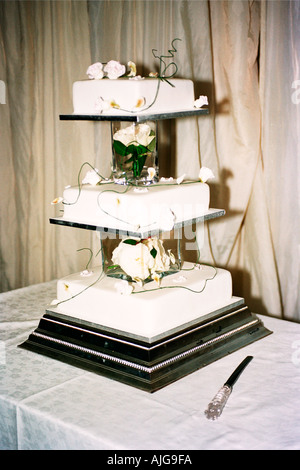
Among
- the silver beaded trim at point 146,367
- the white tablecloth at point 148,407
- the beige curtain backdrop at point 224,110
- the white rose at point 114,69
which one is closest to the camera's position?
the white tablecloth at point 148,407

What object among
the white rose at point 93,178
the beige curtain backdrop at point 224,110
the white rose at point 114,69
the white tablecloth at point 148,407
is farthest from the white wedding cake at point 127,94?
the white tablecloth at point 148,407

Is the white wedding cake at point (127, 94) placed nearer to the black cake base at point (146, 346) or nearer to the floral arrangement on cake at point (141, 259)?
the floral arrangement on cake at point (141, 259)

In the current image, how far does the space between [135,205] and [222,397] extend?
0.40 m

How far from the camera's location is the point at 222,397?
110cm

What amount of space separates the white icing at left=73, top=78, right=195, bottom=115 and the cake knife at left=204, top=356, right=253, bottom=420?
554 millimetres

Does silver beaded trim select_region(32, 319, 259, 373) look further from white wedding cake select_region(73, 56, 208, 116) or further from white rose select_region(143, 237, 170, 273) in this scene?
white wedding cake select_region(73, 56, 208, 116)

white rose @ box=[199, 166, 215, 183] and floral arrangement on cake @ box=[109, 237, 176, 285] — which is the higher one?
white rose @ box=[199, 166, 215, 183]

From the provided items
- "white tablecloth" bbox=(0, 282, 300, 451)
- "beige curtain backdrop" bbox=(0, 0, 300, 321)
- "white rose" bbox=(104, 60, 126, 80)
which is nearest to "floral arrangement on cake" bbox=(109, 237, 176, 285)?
"white tablecloth" bbox=(0, 282, 300, 451)

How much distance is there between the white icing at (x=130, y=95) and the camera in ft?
4.14

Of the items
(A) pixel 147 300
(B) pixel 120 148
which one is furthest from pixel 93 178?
(A) pixel 147 300

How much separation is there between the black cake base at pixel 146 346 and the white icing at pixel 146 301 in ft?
0.07

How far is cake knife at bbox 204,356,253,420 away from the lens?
41.5 inches

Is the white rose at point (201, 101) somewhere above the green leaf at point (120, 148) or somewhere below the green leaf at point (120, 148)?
above
